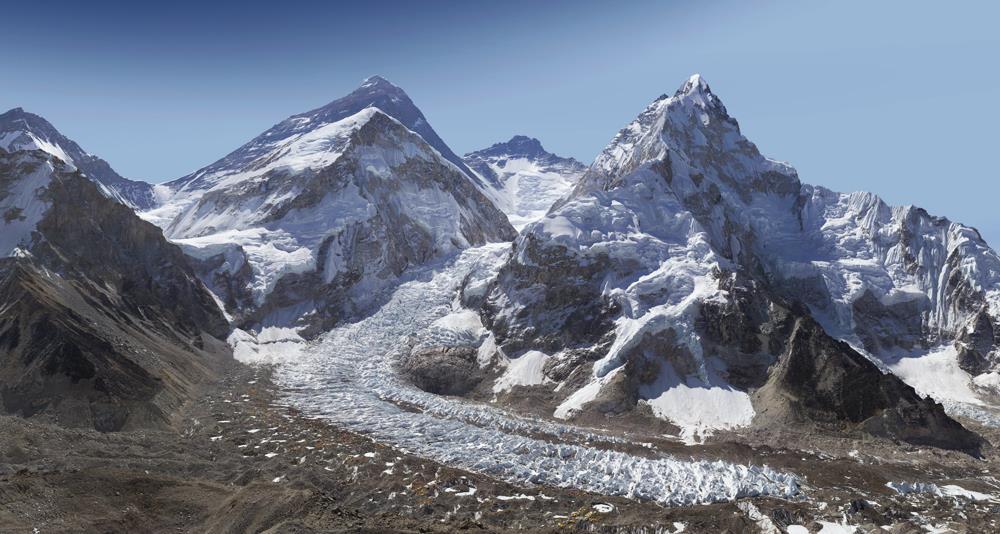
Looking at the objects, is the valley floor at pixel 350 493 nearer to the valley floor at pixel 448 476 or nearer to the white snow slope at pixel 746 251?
the valley floor at pixel 448 476

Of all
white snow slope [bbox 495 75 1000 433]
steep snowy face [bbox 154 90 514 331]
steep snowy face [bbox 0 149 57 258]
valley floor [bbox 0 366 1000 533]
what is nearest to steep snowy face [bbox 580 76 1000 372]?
white snow slope [bbox 495 75 1000 433]

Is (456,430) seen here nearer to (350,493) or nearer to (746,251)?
(350,493)

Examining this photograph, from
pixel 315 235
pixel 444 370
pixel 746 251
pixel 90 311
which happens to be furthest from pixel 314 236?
pixel 746 251

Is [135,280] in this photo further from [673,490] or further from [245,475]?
[673,490]

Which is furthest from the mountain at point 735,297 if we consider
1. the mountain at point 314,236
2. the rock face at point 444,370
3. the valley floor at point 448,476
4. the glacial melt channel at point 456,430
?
the mountain at point 314,236

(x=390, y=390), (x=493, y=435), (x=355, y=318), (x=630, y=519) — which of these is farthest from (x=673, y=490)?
(x=355, y=318)

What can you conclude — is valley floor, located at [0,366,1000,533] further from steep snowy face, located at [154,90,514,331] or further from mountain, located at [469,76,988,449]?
steep snowy face, located at [154,90,514,331]
